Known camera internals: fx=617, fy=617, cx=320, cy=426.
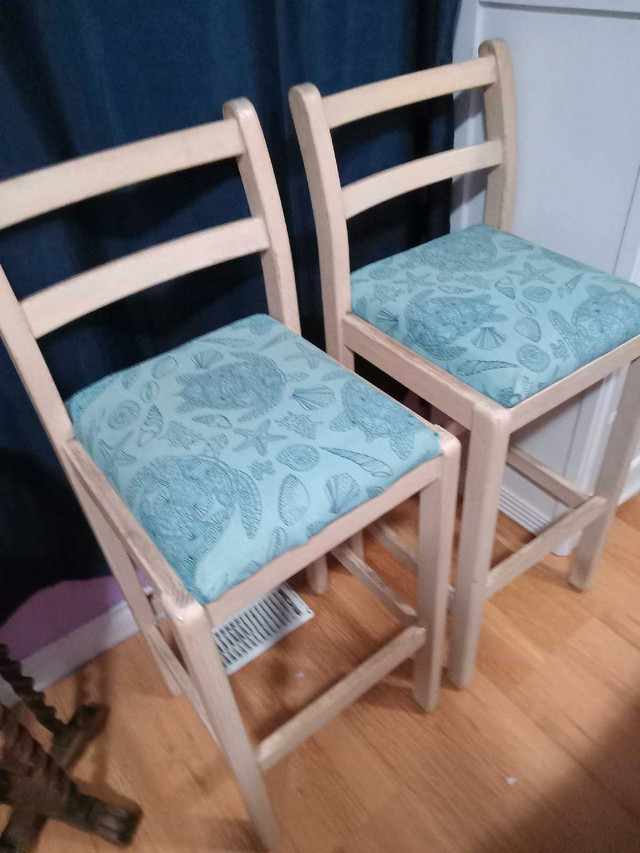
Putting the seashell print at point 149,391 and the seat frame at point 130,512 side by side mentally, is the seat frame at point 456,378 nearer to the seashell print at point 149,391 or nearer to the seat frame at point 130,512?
the seat frame at point 130,512

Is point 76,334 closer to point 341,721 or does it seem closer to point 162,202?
point 162,202

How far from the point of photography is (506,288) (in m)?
0.84

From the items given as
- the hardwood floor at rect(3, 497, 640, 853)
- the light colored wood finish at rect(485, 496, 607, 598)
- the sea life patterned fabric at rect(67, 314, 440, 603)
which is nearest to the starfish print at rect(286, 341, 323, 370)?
the sea life patterned fabric at rect(67, 314, 440, 603)

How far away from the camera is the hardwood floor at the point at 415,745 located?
2.92ft

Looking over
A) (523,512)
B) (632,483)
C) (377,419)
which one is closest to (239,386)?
(377,419)

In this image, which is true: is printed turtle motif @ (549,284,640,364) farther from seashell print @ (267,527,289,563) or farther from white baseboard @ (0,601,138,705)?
white baseboard @ (0,601,138,705)

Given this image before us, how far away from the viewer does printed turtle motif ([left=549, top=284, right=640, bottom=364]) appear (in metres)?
0.78

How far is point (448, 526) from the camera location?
0.75 metres

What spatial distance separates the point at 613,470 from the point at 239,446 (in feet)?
2.18

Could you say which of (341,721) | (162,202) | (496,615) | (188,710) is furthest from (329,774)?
(162,202)

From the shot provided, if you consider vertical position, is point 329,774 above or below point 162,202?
below

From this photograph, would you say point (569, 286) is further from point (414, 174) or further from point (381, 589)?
point (381, 589)

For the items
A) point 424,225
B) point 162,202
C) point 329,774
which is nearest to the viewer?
point 162,202

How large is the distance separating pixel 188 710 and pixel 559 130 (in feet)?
3.59
